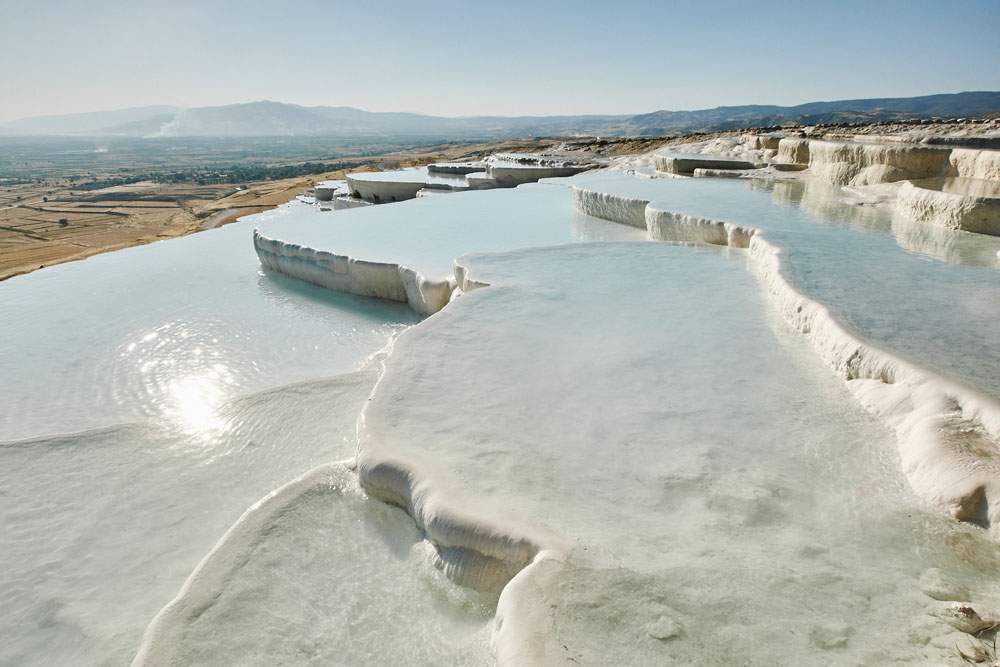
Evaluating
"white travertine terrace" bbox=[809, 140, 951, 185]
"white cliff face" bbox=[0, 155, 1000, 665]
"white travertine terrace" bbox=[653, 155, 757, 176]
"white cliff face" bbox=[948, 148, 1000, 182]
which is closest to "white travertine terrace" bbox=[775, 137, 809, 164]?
"white travertine terrace" bbox=[653, 155, 757, 176]

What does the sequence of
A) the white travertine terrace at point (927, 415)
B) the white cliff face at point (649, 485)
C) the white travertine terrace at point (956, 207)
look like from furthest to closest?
the white travertine terrace at point (956, 207) → the white travertine terrace at point (927, 415) → the white cliff face at point (649, 485)

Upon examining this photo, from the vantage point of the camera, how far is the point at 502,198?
11.4 m

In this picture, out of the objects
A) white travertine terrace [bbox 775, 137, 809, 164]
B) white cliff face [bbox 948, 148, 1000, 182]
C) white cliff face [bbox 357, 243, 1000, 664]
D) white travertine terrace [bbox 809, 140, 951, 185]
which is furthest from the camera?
white travertine terrace [bbox 775, 137, 809, 164]

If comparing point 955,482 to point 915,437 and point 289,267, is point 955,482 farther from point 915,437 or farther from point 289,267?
point 289,267

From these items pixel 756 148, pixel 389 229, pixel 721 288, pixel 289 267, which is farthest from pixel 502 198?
pixel 721 288

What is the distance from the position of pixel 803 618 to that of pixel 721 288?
10.7ft

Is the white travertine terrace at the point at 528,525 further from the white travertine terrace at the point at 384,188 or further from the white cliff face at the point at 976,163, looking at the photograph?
the white travertine terrace at the point at 384,188

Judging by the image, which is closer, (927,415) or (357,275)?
(927,415)

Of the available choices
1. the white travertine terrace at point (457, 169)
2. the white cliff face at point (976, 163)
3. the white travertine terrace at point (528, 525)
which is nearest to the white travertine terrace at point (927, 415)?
the white travertine terrace at point (528, 525)

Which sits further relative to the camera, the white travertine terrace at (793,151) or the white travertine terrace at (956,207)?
the white travertine terrace at (793,151)

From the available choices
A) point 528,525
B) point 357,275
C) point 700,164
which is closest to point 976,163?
point 700,164

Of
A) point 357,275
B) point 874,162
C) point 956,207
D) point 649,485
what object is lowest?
point 357,275

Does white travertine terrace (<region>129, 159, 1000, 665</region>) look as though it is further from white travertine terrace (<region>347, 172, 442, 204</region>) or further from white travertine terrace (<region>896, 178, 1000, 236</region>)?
white travertine terrace (<region>347, 172, 442, 204</region>)

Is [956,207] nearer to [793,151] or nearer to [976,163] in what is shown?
[976,163]
